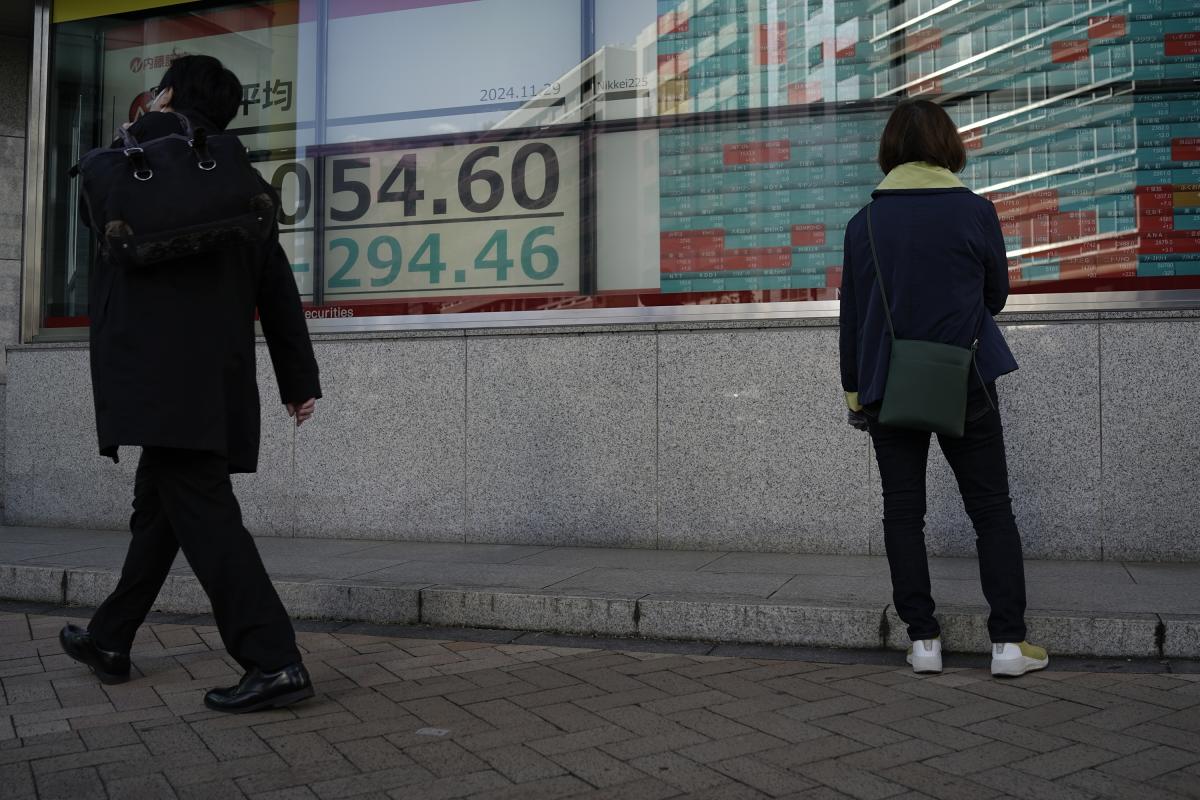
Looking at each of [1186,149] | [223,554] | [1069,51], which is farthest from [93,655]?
[1186,149]

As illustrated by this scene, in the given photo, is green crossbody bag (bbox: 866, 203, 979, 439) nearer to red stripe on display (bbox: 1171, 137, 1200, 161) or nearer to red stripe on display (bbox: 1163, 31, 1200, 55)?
red stripe on display (bbox: 1171, 137, 1200, 161)

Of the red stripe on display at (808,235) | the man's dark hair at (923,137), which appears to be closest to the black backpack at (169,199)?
the man's dark hair at (923,137)

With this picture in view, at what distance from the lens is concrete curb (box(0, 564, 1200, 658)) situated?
3939mm

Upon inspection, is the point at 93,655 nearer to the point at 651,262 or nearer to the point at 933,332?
the point at 933,332

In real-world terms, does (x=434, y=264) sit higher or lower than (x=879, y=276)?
higher

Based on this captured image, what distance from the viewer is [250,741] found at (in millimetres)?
3062

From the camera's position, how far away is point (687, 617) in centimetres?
437

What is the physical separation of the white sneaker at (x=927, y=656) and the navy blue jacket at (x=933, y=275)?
816 millimetres

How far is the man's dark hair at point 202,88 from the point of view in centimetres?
346

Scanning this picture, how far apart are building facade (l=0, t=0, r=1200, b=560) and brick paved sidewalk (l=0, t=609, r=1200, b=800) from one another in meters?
1.96

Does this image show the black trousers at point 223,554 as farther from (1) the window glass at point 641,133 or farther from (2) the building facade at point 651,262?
(1) the window glass at point 641,133

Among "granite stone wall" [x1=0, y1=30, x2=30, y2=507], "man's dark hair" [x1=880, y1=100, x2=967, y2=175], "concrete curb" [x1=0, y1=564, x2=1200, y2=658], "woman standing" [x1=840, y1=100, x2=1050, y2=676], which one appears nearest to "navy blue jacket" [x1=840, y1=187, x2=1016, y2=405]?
"woman standing" [x1=840, y1=100, x2=1050, y2=676]

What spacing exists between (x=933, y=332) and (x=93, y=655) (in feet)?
9.47

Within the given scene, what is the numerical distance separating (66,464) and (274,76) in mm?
2807
